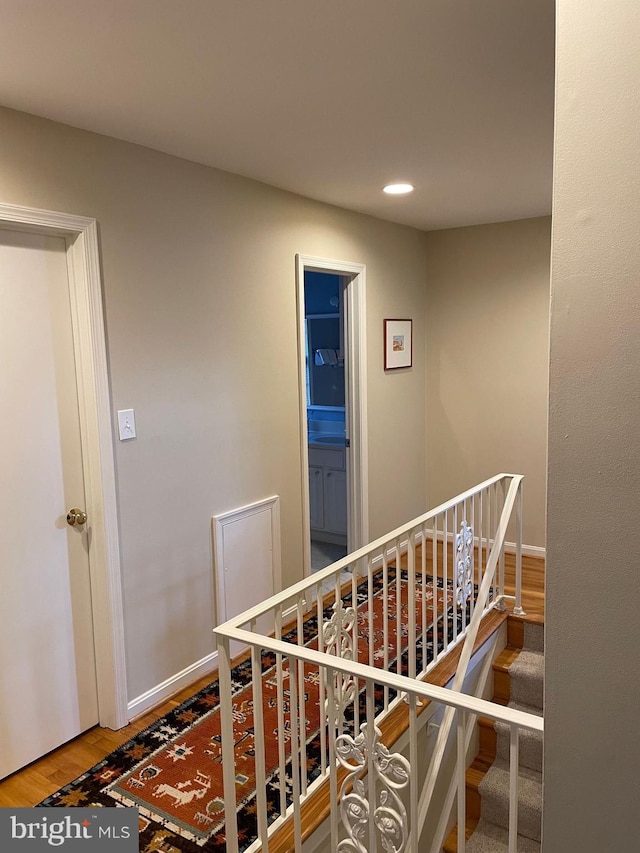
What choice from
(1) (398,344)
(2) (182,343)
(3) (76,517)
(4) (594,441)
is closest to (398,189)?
(1) (398,344)

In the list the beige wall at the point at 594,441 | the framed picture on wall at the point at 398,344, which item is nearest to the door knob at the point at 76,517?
the beige wall at the point at 594,441

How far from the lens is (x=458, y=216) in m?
4.31

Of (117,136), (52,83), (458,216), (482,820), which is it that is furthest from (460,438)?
(52,83)

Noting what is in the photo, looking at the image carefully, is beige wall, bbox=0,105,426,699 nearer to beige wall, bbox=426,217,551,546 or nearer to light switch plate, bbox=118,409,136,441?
Answer: light switch plate, bbox=118,409,136,441

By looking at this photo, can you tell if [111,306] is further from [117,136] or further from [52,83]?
[52,83]

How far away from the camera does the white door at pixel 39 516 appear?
232 centimetres

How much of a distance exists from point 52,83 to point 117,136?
520 mm

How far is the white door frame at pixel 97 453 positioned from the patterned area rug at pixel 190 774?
10.0 inches

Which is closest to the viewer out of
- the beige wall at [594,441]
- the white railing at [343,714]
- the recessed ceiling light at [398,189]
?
the beige wall at [594,441]

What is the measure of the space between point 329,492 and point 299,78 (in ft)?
11.4

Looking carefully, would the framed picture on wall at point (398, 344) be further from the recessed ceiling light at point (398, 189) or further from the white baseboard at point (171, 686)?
the white baseboard at point (171, 686)

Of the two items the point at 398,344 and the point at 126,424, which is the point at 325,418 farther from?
the point at 126,424

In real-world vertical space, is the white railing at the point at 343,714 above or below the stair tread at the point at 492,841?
above

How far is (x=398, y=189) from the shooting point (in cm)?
346
